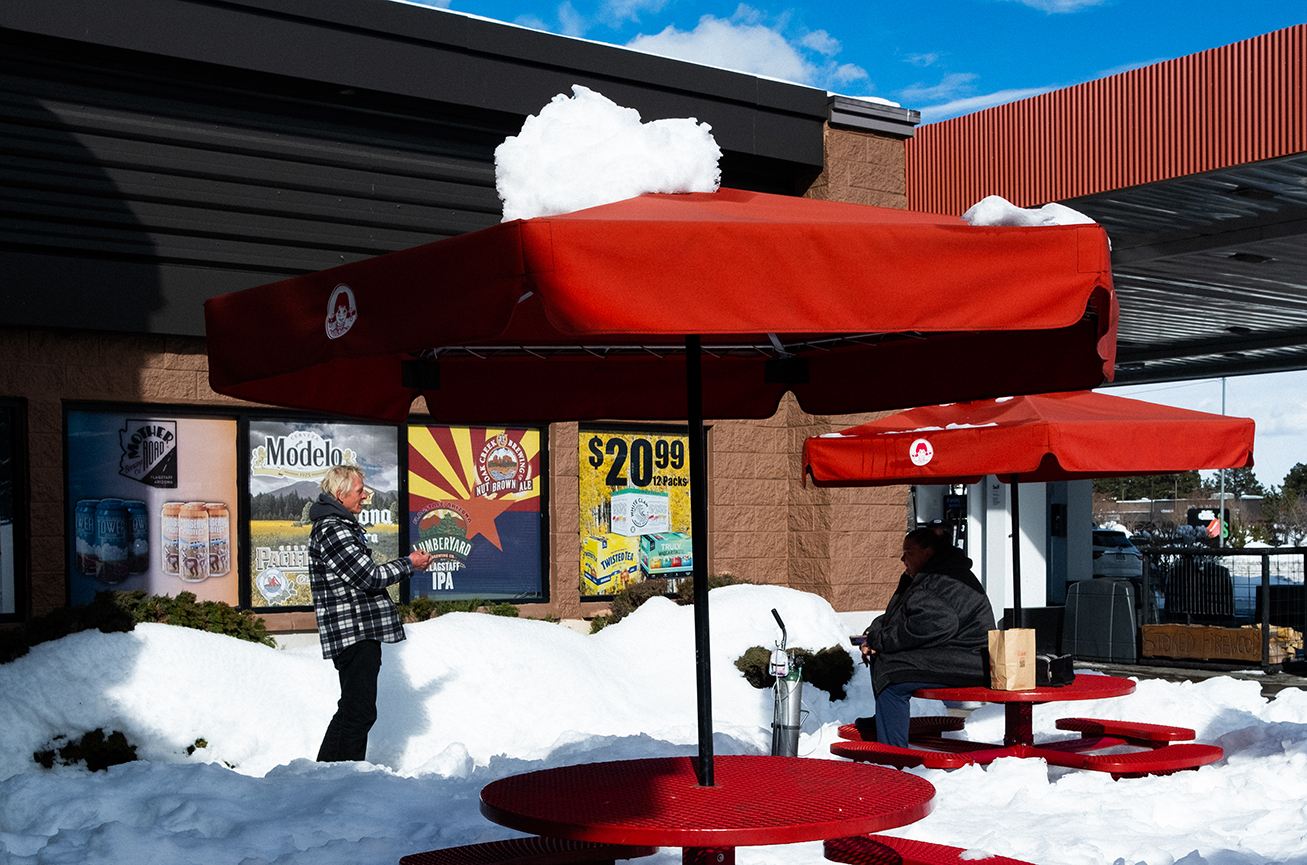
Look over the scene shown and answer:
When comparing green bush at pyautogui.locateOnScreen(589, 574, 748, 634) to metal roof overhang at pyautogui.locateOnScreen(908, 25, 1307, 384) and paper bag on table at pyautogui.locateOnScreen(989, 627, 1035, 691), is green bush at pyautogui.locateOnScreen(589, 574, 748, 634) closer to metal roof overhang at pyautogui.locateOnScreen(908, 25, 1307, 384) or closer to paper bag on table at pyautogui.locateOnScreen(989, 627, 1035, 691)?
paper bag on table at pyautogui.locateOnScreen(989, 627, 1035, 691)

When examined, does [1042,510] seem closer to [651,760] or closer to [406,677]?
[406,677]

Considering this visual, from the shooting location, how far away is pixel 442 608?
37.7 feet

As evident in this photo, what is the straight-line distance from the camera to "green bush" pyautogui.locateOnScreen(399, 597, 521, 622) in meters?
11.2

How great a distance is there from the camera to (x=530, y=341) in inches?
187

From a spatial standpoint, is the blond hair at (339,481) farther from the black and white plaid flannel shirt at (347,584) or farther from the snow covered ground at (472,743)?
the snow covered ground at (472,743)

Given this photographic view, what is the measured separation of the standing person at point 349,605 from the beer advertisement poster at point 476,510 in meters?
4.62

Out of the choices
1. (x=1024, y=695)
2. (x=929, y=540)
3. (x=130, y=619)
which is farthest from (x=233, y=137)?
(x=1024, y=695)

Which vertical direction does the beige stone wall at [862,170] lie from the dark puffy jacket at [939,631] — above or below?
above

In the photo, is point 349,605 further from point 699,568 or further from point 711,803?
point 711,803

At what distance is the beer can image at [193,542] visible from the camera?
34.7 ft

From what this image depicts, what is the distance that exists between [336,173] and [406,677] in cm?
479

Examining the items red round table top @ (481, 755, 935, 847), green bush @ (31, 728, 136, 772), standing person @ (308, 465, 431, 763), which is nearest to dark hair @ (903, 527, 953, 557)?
standing person @ (308, 465, 431, 763)

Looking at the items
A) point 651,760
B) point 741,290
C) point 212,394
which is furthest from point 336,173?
point 741,290

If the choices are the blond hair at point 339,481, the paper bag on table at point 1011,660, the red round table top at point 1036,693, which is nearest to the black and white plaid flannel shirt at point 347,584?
the blond hair at point 339,481
